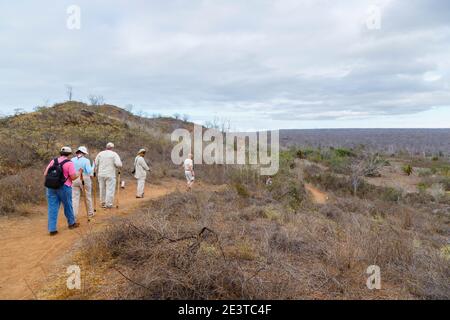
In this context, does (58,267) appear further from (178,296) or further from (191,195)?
(191,195)

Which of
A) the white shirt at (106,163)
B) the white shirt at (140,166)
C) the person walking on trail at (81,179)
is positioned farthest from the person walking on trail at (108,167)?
the white shirt at (140,166)

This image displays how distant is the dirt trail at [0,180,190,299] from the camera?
14.9 ft

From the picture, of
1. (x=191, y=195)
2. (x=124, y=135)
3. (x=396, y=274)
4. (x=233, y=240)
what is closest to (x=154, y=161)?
(x=124, y=135)

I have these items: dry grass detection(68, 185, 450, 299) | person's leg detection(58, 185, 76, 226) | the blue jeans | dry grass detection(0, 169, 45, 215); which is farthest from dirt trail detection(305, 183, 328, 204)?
the blue jeans

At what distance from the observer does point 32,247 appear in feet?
19.7

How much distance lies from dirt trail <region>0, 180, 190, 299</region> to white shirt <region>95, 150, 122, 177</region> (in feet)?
3.14

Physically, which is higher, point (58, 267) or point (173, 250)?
point (173, 250)

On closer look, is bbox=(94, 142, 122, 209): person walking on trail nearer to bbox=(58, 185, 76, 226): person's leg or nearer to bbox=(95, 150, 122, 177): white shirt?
bbox=(95, 150, 122, 177): white shirt

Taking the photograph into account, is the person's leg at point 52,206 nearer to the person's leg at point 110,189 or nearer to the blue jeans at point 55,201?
the blue jeans at point 55,201

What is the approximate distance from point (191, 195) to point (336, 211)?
4.90 meters

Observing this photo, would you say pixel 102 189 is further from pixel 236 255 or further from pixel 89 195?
pixel 236 255

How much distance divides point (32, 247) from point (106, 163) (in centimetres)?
312

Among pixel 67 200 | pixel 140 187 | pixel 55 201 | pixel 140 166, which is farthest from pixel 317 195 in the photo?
pixel 55 201

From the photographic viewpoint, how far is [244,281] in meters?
4.07
